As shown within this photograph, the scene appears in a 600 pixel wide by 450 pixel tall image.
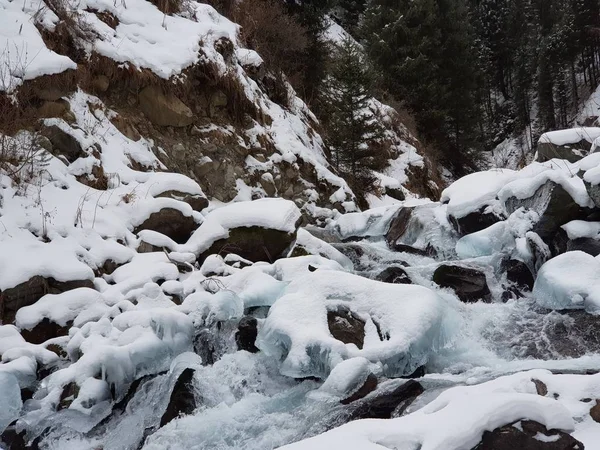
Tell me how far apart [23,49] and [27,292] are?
159 inches

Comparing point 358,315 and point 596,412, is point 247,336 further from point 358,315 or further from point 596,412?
point 596,412

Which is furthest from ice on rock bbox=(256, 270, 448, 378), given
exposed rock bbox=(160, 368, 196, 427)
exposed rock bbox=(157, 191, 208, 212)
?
exposed rock bbox=(157, 191, 208, 212)

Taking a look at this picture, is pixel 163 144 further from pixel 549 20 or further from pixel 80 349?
pixel 549 20

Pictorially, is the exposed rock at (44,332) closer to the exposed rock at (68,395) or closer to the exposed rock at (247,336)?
the exposed rock at (68,395)

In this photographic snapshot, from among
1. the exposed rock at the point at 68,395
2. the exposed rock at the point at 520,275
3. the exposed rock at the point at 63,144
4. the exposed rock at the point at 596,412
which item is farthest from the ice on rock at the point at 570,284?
the exposed rock at the point at 63,144

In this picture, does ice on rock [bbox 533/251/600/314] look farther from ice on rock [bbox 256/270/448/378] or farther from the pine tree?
the pine tree

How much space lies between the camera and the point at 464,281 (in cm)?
621

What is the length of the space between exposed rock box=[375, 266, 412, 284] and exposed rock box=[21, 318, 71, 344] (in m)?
3.57

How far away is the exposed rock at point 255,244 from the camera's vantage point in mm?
6457

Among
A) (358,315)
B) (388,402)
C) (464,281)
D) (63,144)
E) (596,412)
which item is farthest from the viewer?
(63,144)

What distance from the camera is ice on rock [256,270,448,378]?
13.5ft

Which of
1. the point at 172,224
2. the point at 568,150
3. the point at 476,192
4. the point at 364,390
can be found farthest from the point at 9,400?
the point at 568,150

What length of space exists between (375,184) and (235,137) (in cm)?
502

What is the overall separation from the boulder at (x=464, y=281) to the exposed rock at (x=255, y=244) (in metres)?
1.92
